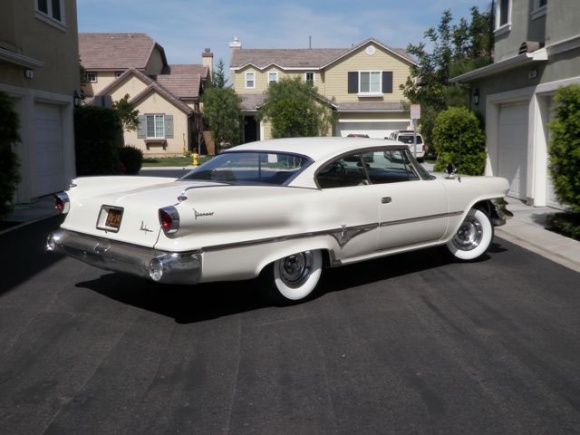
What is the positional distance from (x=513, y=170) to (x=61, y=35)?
1153cm

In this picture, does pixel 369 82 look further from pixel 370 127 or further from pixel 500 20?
pixel 500 20

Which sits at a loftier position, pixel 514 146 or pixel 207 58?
pixel 207 58

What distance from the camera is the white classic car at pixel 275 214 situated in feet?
17.8

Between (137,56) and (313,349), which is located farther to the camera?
(137,56)

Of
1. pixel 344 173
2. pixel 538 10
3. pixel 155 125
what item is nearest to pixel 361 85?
pixel 155 125

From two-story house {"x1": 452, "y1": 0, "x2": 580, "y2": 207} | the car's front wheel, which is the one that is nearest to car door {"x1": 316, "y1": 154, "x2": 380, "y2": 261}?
the car's front wheel

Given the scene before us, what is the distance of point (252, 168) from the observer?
6762 mm

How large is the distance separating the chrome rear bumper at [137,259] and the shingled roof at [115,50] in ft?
135

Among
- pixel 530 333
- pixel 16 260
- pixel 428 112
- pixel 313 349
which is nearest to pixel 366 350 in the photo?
pixel 313 349

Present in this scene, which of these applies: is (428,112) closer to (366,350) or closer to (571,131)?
(571,131)

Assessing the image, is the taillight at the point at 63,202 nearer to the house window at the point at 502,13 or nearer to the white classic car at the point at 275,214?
the white classic car at the point at 275,214

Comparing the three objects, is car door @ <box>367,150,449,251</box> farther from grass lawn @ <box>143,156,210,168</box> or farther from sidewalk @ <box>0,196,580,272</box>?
grass lawn @ <box>143,156,210,168</box>

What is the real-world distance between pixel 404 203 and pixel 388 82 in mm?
36791

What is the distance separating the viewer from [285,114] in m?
38.0
